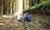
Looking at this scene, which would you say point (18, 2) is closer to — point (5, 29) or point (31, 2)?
point (31, 2)

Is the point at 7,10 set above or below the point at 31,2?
below

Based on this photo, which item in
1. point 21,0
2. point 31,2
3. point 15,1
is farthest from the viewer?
point 15,1

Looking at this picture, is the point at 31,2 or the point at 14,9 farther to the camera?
the point at 14,9

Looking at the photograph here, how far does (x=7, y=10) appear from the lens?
14.2 m

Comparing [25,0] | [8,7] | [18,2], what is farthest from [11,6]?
[25,0]

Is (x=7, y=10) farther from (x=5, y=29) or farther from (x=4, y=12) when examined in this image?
(x=5, y=29)

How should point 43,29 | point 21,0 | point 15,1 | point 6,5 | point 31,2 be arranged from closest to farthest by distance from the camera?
point 43,29 < point 31,2 < point 21,0 < point 15,1 < point 6,5

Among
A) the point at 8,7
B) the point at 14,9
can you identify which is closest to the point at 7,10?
the point at 8,7

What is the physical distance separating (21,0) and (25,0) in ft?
2.19

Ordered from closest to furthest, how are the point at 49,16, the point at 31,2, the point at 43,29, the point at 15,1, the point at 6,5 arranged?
the point at 43,29 < the point at 49,16 < the point at 31,2 < the point at 15,1 < the point at 6,5

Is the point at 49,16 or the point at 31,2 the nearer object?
the point at 49,16

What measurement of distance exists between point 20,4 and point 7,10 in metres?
3.34

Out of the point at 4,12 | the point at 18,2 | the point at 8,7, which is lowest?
the point at 4,12

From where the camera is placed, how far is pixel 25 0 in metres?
12.3
